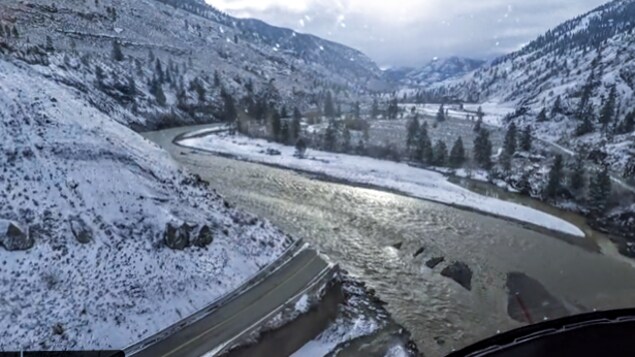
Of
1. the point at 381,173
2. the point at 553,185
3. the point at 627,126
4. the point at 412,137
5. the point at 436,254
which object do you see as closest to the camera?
the point at 436,254

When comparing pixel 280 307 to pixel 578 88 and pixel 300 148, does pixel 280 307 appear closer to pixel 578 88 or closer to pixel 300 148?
pixel 300 148

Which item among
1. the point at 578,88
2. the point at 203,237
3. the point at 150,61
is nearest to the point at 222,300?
the point at 203,237

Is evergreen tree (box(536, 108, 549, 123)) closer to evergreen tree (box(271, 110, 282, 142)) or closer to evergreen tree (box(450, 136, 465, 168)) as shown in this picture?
evergreen tree (box(450, 136, 465, 168))

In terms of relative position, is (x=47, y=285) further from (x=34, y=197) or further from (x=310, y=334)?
(x=310, y=334)

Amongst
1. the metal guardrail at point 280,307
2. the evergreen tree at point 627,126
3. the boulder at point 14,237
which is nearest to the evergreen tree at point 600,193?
the metal guardrail at point 280,307

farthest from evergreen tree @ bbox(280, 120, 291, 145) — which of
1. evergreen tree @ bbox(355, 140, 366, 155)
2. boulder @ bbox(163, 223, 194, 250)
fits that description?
boulder @ bbox(163, 223, 194, 250)

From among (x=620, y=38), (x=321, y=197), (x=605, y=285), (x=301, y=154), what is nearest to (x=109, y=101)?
(x=301, y=154)

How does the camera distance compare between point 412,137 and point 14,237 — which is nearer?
point 14,237
